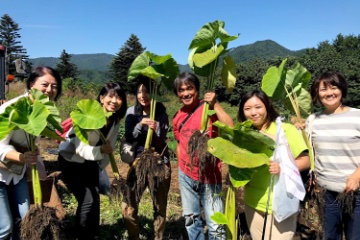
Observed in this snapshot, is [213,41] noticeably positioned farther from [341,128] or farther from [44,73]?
[44,73]

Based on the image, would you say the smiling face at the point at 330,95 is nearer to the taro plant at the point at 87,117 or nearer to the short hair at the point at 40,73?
the taro plant at the point at 87,117

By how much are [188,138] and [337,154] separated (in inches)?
43.8

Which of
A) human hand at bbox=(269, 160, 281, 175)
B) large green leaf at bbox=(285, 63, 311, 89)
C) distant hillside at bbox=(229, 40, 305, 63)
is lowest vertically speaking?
human hand at bbox=(269, 160, 281, 175)

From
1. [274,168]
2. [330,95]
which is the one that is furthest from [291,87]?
[274,168]

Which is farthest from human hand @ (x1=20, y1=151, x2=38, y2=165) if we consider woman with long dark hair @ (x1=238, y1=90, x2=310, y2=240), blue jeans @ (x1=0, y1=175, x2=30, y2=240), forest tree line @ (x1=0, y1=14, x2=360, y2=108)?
forest tree line @ (x1=0, y1=14, x2=360, y2=108)

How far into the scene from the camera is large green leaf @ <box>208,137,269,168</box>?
1.89 metres

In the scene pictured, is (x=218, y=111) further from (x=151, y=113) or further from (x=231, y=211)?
(x=231, y=211)

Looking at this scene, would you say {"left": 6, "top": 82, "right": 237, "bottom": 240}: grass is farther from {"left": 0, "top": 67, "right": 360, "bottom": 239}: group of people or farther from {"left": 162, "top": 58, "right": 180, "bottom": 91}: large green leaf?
{"left": 162, "top": 58, "right": 180, "bottom": 91}: large green leaf

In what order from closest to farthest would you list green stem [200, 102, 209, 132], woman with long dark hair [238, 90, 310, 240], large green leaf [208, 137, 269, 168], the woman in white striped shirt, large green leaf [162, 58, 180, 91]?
large green leaf [208, 137, 269, 168] → woman with long dark hair [238, 90, 310, 240] → the woman in white striped shirt → green stem [200, 102, 209, 132] → large green leaf [162, 58, 180, 91]

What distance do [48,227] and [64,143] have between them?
0.74 metres

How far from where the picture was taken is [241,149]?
2.03 m

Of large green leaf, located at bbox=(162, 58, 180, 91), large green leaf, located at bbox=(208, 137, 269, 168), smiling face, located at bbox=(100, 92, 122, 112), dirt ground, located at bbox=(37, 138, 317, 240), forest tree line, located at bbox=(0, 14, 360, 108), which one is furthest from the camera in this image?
forest tree line, located at bbox=(0, 14, 360, 108)

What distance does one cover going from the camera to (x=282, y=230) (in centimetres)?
200

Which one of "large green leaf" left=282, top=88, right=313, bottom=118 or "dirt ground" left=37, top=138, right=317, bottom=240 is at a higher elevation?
"large green leaf" left=282, top=88, right=313, bottom=118
